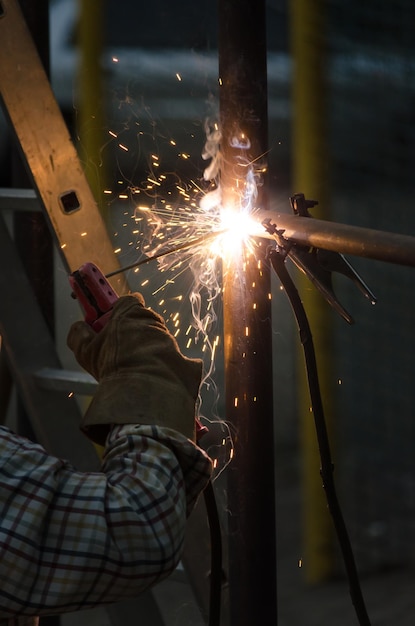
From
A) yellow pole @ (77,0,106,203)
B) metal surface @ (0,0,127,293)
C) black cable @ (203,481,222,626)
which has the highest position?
yellow pole @ (77,0,106,203)

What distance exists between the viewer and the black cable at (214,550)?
148 cm

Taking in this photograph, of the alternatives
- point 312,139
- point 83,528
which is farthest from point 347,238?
point 312,139

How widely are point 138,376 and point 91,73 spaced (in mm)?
2284

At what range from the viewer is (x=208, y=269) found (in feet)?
5.69

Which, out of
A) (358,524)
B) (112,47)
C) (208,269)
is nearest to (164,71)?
(112,47)

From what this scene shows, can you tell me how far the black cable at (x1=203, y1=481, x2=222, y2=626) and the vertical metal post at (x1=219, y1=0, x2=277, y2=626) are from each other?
49 mm

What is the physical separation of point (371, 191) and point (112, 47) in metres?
1.57

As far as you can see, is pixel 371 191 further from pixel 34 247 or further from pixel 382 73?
pixel 34 247

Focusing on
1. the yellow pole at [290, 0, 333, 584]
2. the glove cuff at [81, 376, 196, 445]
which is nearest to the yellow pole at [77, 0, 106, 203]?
the yellow pole at [290, 0, 333, 584]

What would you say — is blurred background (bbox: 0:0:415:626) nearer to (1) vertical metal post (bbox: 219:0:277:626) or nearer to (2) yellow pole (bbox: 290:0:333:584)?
(2) yellow pole (bbox: 290:0:333:584)

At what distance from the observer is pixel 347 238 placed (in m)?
1.23

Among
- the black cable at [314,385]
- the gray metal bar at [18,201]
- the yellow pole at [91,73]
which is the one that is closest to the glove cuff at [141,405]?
the black cable at [314,385]

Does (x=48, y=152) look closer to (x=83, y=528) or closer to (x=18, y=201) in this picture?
(x=18, y=201)

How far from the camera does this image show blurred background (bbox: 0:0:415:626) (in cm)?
330
